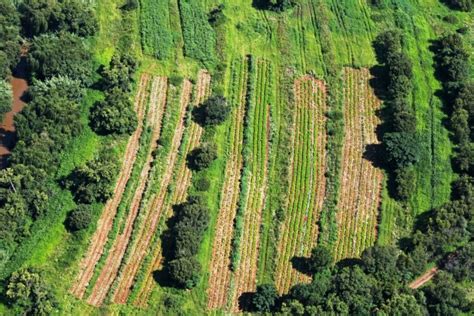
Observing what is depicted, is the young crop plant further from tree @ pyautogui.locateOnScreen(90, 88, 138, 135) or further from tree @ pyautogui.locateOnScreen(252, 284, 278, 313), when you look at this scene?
tree @ pyautogui.locateOnScreen(252, 284, 278, 313)

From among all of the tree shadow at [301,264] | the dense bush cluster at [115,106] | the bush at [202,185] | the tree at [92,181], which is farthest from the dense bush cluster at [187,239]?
the dense bush cluster at [115,106]

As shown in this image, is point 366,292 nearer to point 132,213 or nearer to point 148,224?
point 148,224

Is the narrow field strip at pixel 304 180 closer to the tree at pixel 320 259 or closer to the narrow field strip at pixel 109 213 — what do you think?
the tree at pixel 320 259

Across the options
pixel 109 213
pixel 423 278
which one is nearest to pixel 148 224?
pixel 109 213

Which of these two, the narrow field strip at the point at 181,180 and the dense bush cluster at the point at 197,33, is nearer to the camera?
the narrow field strip at the point at 181,180

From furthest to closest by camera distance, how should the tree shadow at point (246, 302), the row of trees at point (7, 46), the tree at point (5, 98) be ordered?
the row of trees at point (7, 46) → the tree at point (5, 98) → the tree shadow at point (246, 302)

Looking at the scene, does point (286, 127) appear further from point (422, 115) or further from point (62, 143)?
point (62, 143)

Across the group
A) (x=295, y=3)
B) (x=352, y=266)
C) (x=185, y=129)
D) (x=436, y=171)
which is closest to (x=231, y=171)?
(x=185, y=129)
